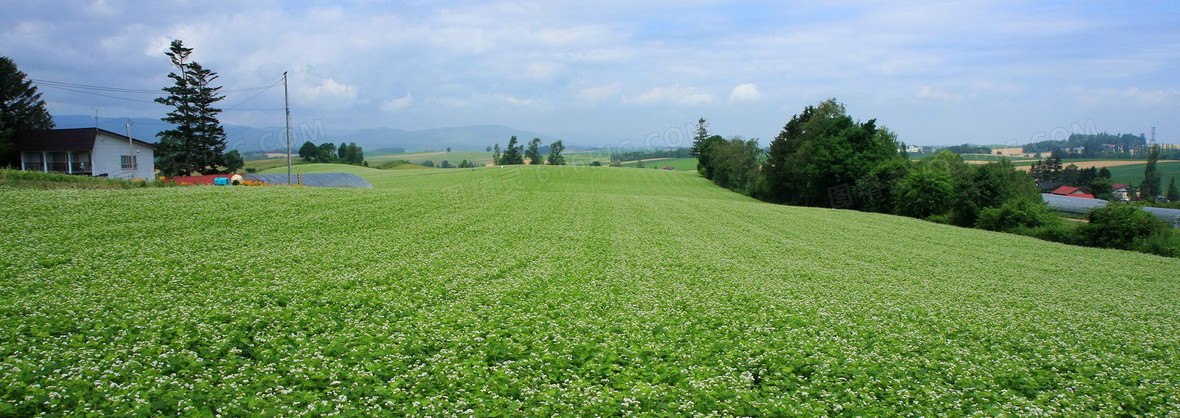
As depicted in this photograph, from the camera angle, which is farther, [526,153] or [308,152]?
[526,153]

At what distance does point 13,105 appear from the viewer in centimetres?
5788

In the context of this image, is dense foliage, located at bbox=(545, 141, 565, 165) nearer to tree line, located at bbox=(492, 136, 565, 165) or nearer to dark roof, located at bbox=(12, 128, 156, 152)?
tree line, located at bbox=(492, 136, 565, 165)

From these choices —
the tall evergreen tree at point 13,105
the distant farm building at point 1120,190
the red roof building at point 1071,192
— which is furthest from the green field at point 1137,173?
the tall evergreen tree at point 13,105

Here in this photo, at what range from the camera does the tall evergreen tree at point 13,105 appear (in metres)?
53.2

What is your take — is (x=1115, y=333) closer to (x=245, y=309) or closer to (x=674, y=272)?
(x=674, y=272)

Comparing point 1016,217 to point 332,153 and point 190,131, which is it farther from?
point 332,153

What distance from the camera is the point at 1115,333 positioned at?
13.2 metres

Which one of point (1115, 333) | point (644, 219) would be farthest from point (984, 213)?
point (1115, 333)

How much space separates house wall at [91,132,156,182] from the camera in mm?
55344

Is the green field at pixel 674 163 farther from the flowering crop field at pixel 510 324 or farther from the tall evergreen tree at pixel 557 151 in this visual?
the flowering crop field at pixel 510 324

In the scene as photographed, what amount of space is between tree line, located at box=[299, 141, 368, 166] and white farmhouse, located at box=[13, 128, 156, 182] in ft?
305

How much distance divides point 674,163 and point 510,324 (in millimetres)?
149146

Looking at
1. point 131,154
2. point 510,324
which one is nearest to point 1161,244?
point 510,324

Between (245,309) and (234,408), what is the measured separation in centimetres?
422
